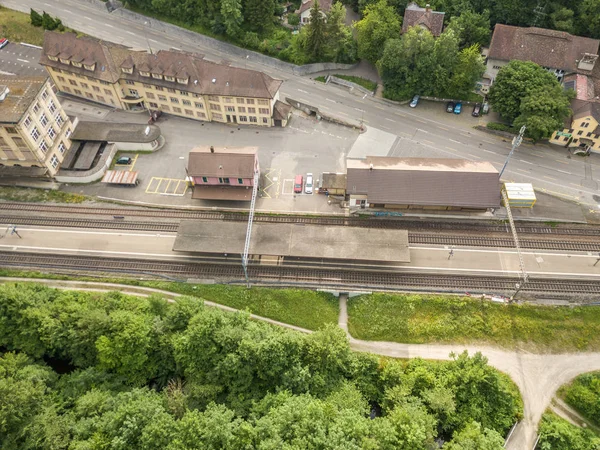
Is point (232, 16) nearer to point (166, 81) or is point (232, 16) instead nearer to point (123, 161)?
point (166, 81)

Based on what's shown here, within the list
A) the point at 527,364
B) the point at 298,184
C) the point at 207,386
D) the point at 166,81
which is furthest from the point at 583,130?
the point at 166,81

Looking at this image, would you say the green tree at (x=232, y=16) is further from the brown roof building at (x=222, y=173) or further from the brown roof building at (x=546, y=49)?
the brown roof building at (x=546, y=49)

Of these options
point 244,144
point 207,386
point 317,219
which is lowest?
point 207,386

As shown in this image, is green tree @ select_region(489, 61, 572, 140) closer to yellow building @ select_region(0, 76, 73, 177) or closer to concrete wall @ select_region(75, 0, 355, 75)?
concrete wall @ select_region(75, 0, 355, 75)

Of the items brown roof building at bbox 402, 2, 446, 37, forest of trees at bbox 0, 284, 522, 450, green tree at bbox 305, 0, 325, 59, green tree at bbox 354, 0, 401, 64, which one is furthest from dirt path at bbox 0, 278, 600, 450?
brown roof building at bbox 402, 2, 446, 37

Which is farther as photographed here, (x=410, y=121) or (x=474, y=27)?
(x=474, y=27)

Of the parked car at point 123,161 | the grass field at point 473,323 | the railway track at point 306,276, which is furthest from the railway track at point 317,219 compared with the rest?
the grass field at point 473,323
